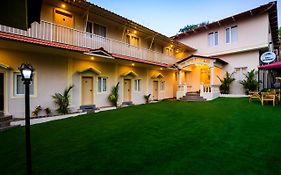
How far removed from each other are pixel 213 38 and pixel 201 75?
4390 mm

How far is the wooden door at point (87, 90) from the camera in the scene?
12.9 meters

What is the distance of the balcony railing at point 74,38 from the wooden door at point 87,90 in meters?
2.34

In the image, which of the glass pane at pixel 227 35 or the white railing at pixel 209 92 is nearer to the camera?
the white railing at pixel 209 92

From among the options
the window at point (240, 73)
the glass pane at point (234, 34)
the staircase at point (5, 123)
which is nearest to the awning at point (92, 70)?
the staircase at point (5, 123)

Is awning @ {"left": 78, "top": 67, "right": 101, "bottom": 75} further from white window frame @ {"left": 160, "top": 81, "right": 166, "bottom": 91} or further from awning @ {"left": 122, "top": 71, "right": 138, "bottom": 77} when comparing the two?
white window frame @ {"left": 160, "top": 81, "right": 166, "bottom": 91}

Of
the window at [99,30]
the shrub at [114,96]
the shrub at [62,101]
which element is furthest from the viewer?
the shrub at [114,96]

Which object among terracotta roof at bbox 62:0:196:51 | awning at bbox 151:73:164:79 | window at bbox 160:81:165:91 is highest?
terracotta roof at bbox 62:0:196:51

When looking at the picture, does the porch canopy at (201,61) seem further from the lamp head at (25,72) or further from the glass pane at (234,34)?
the lamp head at (25,72)

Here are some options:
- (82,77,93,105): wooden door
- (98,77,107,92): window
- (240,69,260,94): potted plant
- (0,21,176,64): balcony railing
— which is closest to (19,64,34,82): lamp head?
(0,21,176,64): balcony railing

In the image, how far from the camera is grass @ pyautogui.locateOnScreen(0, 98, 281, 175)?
3834mm

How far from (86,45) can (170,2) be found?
17859 mm

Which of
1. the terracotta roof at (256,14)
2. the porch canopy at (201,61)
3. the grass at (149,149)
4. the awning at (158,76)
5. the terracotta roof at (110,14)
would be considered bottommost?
the grass at (149,149)

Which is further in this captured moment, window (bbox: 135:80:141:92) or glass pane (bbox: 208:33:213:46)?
glass pane (bbox: 208:33:213:46)

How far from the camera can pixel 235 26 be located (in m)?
19.4
